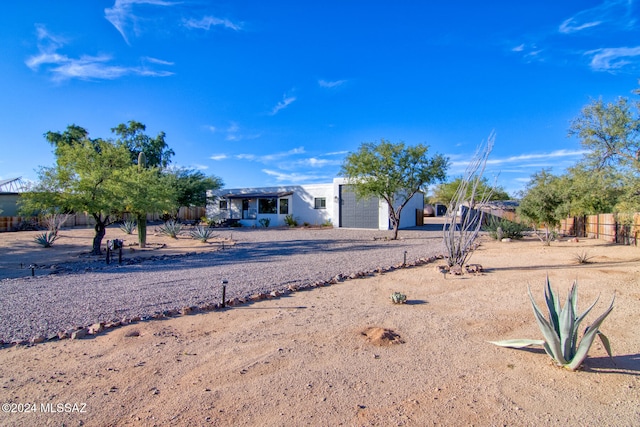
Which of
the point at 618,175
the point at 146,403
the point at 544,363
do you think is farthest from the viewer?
the point at 618,175

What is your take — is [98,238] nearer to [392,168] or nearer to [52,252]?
[52,252]

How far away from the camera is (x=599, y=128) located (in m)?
13.7

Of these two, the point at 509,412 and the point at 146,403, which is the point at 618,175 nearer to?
the point at 509,412

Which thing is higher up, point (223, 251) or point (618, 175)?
point (618, 175)

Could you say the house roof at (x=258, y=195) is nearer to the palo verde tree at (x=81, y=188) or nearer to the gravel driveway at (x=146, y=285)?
the palo verde tree at (x=81, y=188)

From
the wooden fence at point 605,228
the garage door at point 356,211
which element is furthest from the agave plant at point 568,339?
the garage door at point 356,211

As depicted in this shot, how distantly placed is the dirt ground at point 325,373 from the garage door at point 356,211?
22930mm

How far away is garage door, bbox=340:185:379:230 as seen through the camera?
95.0 ft

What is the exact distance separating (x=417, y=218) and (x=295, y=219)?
11223mm

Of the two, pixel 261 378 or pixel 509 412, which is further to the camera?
pixel 261 378

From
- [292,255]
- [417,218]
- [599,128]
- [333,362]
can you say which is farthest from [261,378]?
[417,218]

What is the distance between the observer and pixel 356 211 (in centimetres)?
2962

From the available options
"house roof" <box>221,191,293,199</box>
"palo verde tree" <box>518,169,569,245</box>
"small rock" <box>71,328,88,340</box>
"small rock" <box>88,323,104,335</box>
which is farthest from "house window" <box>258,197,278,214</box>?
"small rock" <box>71,328,88,340</box>

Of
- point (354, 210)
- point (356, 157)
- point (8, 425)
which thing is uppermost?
point (356, 157)
